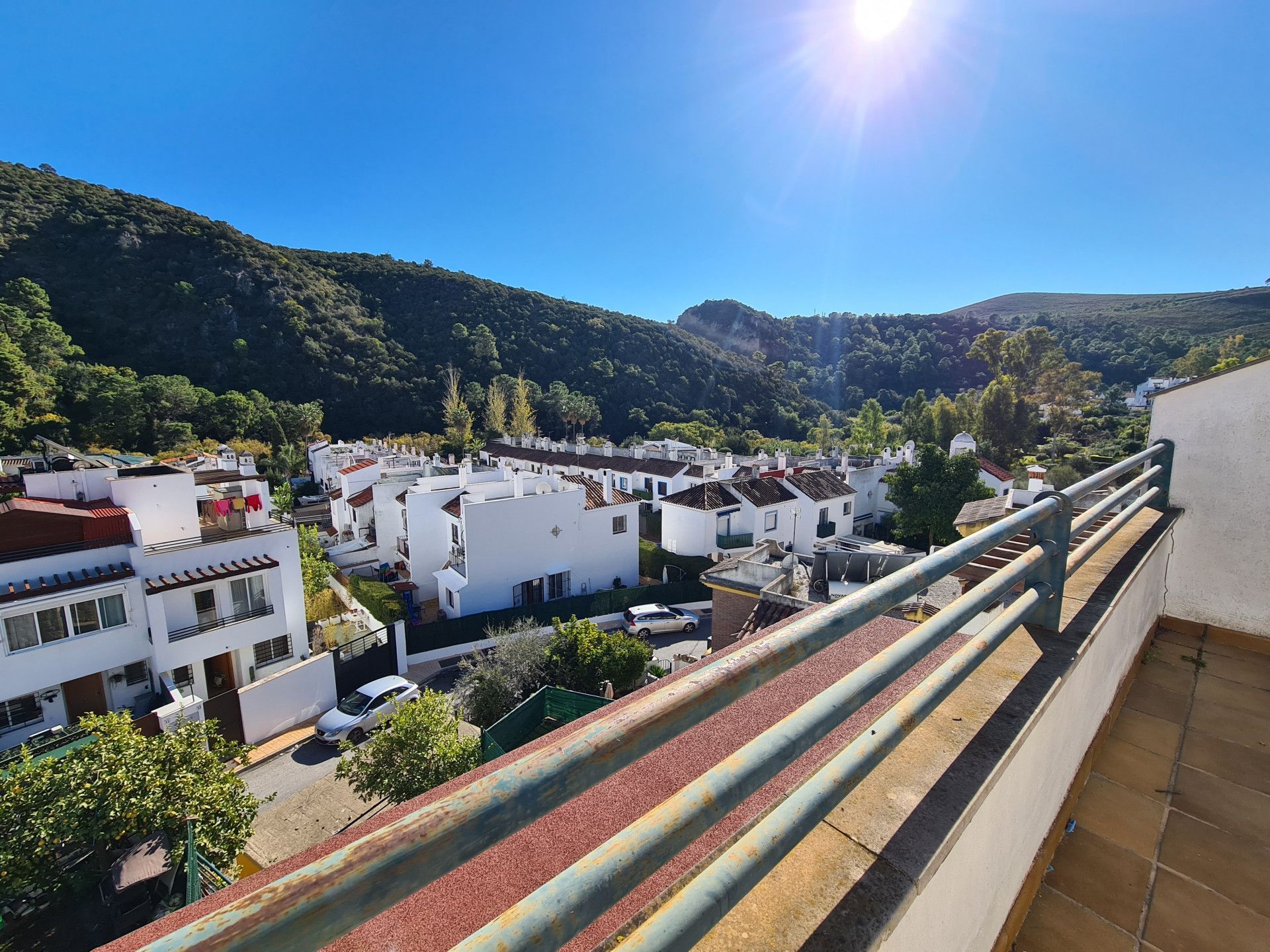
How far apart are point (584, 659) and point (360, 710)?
5854mm

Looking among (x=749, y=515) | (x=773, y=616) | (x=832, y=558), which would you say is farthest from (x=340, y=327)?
(x=773, y=616)

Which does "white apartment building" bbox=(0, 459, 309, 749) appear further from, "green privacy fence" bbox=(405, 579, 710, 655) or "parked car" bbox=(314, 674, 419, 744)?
"green privacy fence" bbox=(405, 579, 710, 655)

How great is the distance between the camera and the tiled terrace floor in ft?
6.36

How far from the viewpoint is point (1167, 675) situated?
3441 millimetres

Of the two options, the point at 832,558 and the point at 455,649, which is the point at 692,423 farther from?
the point at 455,649

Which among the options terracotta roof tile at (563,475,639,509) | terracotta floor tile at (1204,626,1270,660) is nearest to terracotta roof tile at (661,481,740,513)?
terracotta roof tile at (563,475,639,509)

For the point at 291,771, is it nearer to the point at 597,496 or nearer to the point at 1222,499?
the point at 597,496

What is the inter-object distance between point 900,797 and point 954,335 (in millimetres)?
113433

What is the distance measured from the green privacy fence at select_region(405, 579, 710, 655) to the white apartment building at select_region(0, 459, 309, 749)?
344cm

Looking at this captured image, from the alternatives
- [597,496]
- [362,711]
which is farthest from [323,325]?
[362,711]

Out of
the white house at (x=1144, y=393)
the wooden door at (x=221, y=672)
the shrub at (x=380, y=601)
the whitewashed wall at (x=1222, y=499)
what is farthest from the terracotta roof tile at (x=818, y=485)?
the white house at (x=1144, y=393)

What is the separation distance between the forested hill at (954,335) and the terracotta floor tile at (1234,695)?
76719 millimetres

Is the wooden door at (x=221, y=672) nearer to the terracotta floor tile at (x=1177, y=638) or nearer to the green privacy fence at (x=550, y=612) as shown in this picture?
the green privacy fence at (x=550, y=612)

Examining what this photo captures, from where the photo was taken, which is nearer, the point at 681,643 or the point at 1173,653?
the point at 1173,653
